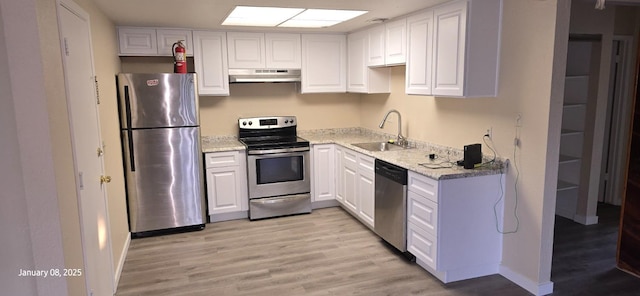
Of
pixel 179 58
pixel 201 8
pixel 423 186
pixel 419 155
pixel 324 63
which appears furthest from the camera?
pixel 324 63

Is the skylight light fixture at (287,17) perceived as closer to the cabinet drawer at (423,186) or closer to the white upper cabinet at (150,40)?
the white upper cabinet at (150,40)

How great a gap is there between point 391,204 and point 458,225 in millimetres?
671

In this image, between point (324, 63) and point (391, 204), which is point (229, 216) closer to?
point (391, 204)

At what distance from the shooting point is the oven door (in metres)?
4.62

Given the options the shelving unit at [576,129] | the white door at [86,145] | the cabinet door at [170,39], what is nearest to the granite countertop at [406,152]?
the cabinet door at [170,39]

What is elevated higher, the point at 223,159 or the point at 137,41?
the point at 137,41

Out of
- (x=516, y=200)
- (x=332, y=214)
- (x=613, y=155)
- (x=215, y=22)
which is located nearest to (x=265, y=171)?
(x=332, y=214)

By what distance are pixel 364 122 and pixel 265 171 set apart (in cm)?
167

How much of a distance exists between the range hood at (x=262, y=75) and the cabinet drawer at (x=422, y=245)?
2448mm

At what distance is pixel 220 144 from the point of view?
480cm

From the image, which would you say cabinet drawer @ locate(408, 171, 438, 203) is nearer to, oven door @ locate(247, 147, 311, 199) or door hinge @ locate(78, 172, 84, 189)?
oven door @ locate(247, 147, 311, 199)

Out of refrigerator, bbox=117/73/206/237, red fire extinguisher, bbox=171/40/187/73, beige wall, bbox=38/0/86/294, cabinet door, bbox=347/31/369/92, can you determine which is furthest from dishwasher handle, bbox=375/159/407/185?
beige wall, bbox=38/0/86/294

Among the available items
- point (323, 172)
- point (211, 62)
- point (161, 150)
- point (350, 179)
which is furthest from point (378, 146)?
point (161, 150)

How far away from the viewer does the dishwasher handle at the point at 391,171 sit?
3.42 metres
